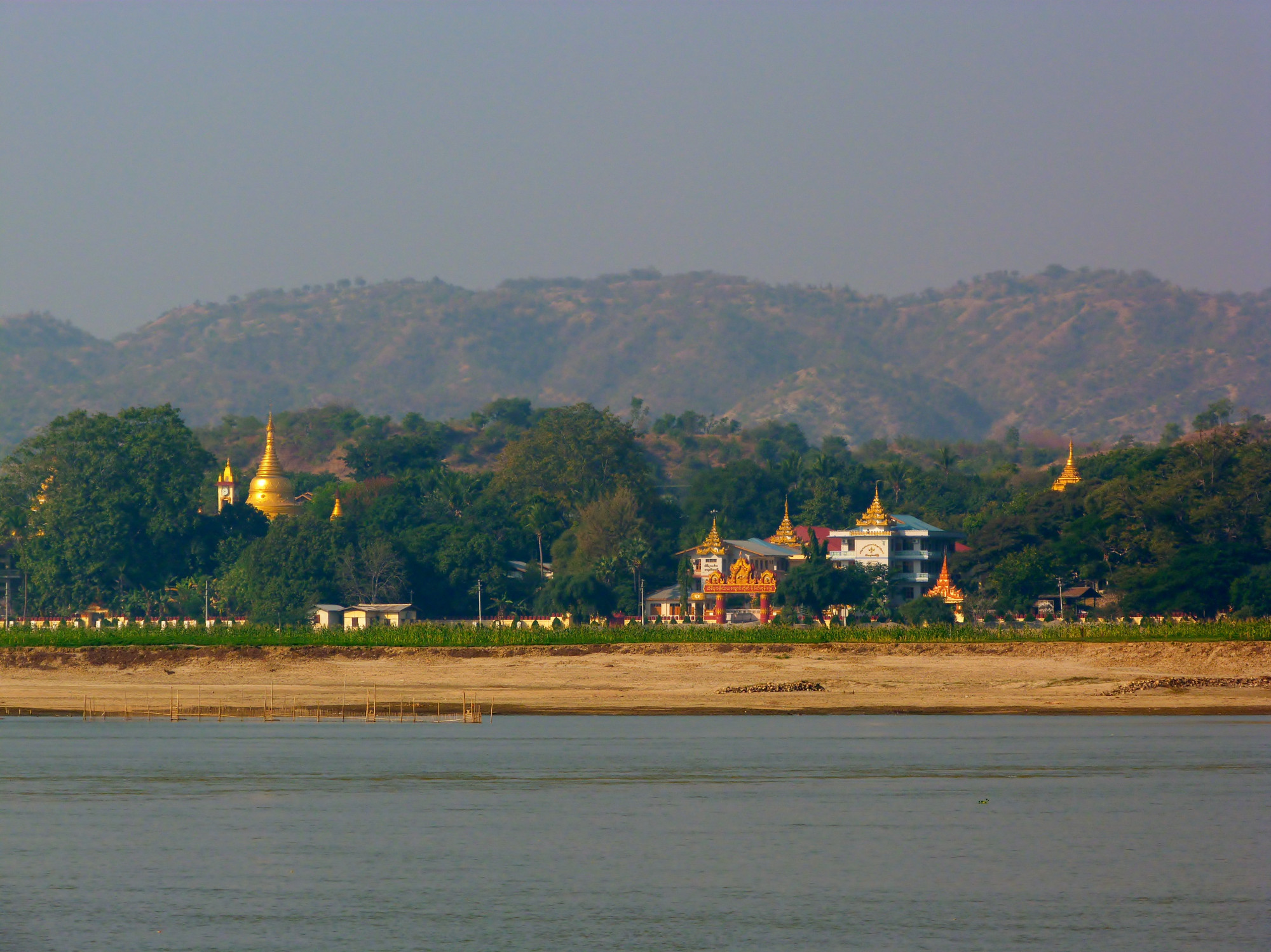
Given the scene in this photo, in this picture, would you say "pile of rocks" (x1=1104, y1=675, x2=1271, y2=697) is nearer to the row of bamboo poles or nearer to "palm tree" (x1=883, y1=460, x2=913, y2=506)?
the row of bamboo poles

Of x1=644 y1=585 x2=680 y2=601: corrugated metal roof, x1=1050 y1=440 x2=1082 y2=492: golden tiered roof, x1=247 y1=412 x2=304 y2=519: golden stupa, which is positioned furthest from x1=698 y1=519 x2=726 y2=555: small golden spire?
x1=247 y1=412 x2=304 y2=519: golden stupa

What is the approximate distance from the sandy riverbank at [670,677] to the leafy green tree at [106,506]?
50426 mm

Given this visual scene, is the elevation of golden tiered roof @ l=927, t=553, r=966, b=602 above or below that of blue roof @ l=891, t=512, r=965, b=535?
below

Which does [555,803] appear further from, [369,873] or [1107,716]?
[1107,716]

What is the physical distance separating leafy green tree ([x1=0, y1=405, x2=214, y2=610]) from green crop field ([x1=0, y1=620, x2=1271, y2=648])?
45.5m

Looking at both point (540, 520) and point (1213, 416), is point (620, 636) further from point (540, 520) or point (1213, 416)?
point (1213, 416)

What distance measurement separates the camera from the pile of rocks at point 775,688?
51.8m

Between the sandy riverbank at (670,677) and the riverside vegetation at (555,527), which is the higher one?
the riverside vegetation at (555,527)

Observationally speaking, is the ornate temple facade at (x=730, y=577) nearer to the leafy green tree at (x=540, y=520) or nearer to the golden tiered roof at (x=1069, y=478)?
the leafy green tree at (x=540, y=520)

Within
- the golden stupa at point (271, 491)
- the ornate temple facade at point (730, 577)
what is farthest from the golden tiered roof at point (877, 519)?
the golden stupa at point (271, 491)

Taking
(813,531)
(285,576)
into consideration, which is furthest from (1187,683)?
(813,531)

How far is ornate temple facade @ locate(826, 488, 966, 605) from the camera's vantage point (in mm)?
106562

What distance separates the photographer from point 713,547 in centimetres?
10531

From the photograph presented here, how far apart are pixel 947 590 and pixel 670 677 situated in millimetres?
45034
